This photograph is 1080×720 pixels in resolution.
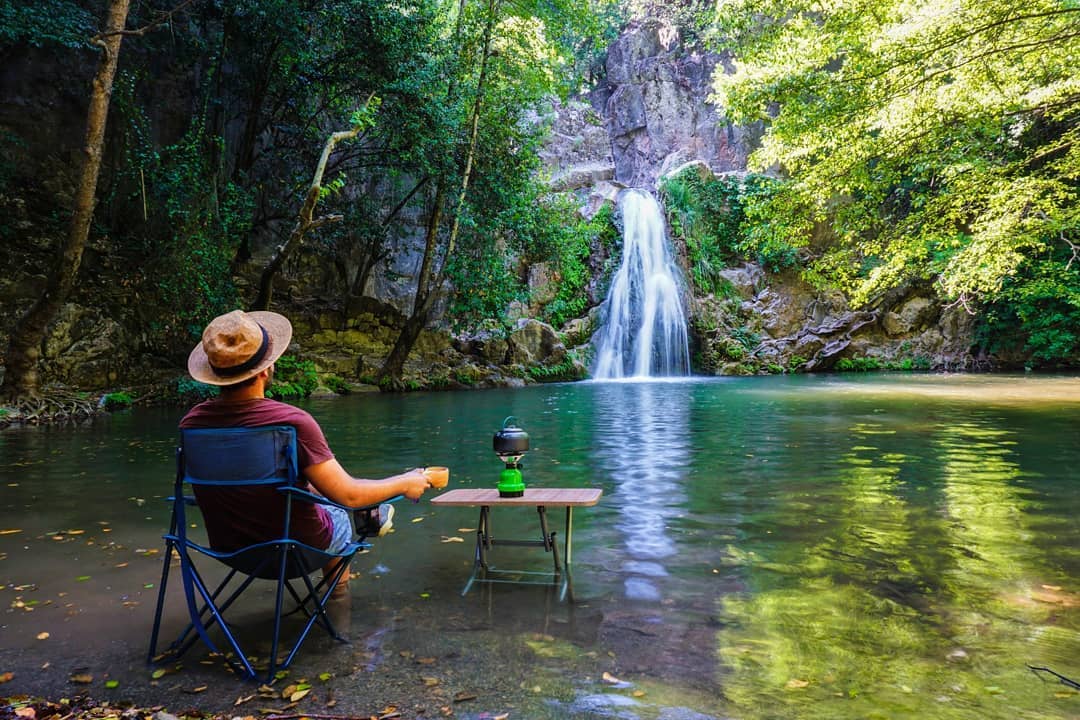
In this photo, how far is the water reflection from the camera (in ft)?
13.3

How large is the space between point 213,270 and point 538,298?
44.3ft

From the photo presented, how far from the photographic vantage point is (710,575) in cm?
384

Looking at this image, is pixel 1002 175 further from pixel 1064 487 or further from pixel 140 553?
pixel 140 553

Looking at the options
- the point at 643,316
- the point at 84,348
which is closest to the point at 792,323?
the point at 643,316

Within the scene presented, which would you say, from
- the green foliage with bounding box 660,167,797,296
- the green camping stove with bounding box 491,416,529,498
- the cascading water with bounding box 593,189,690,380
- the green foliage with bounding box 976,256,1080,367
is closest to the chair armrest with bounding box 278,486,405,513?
the green camping stove with bounding box 491,416,529,498

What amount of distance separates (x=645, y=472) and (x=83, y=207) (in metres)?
9.45

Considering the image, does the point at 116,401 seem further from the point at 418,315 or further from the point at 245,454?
the point at 245,454

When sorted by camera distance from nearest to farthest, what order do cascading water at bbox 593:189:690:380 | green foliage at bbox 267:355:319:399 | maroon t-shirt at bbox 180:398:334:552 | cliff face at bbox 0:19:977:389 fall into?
1. maroon t-shirt at bbox 180:398:334:552
2. cliff face at bbox 0:19:977:389
3. green foliage at bbox 267:355:319:399
4. cascading water at bbox 593:189:690:380

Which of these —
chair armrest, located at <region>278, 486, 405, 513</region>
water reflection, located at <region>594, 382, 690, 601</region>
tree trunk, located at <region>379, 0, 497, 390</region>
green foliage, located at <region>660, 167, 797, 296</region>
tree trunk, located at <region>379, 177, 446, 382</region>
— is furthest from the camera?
green foliage, located at <region>660, 167, 797, 296</region>

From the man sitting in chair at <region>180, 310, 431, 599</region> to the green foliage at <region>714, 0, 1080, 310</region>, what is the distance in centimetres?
951

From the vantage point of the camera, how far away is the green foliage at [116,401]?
567 inches

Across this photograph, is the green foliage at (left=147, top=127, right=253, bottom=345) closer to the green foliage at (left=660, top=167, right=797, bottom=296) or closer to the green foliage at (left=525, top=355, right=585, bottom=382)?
the green foliage at (left=525, top=355, right=585, bottom=382)

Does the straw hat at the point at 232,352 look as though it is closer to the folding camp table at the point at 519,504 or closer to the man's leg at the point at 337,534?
the man's leg at the point at 337,534

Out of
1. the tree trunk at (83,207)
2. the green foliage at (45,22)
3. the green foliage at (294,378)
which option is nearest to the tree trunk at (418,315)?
the green foliage at (294,378)
